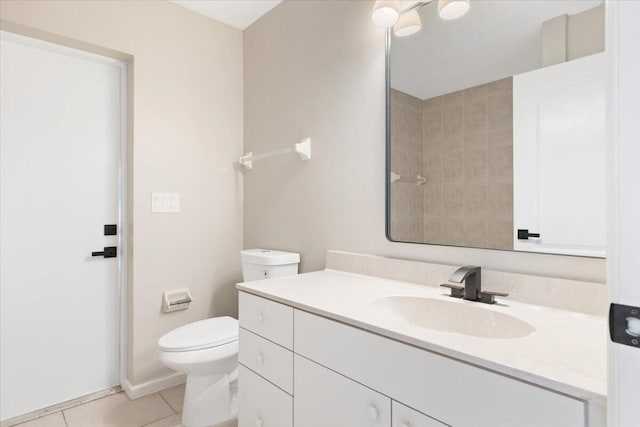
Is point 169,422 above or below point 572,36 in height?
below

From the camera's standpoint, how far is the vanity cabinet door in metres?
0.89

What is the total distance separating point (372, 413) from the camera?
0.89 metres

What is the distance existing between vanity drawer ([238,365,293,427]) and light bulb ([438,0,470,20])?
5.02 ft

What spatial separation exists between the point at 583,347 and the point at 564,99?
742 mm

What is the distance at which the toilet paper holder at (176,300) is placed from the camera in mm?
2096

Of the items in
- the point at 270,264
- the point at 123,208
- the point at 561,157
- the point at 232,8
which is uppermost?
the point at 232,8

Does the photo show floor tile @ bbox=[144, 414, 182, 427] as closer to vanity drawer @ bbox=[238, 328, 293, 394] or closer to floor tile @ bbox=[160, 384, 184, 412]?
floor tile @ bbox=[160, 384, 184, 412]

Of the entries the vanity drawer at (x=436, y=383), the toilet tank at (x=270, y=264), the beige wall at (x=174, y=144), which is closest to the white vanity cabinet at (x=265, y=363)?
the vanity drawer at (x=436, y=383)

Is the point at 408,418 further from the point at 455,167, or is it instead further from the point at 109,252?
the point at 109,252

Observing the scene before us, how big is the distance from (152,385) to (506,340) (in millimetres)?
2020

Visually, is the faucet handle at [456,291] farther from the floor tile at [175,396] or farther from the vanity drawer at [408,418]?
the floor tile at [175,396]

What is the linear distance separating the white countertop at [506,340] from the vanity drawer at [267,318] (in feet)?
0.10

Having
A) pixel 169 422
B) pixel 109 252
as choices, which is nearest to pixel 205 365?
Answer: pixel 169 422

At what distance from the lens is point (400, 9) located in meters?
1.49
